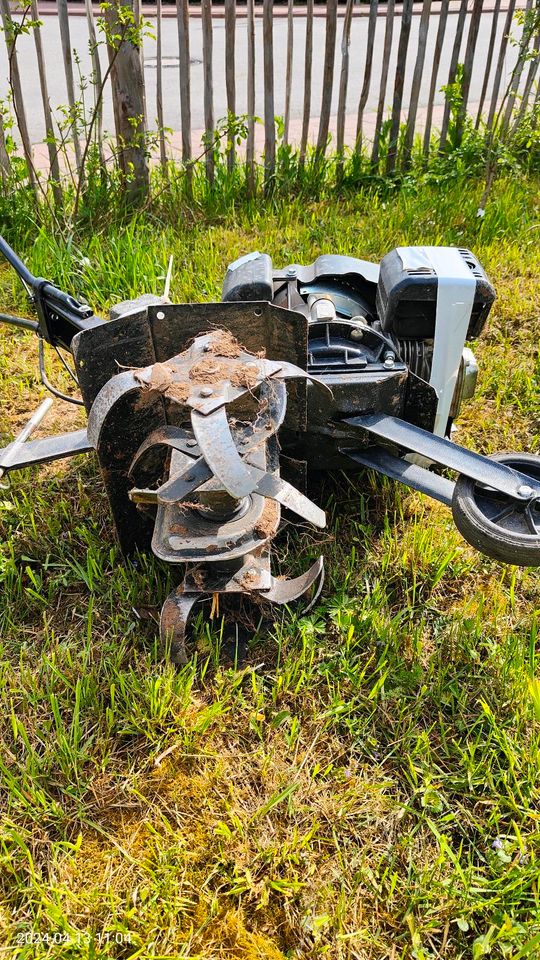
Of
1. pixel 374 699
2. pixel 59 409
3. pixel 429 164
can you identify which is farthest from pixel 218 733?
pixel 429 164

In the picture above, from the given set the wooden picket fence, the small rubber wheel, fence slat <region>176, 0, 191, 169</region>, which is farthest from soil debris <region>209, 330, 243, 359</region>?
fence slat <region>176, 0, 191, 169</region>

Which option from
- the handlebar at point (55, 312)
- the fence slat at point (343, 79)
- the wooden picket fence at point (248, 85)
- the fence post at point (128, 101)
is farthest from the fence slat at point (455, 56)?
the handlebar at point (55, 312)

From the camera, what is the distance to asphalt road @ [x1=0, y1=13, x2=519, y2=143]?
7648mm

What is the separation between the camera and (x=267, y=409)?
6.17 ft

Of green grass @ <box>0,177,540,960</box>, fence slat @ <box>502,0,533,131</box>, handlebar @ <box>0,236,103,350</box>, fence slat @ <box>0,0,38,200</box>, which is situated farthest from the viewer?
fence slat @ <box>502,0,533,131</box>

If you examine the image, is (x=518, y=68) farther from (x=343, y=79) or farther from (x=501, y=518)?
(x=501, y=518)

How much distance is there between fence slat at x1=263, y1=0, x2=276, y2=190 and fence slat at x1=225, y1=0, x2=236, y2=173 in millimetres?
209

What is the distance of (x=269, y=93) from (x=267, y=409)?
12.2 feet

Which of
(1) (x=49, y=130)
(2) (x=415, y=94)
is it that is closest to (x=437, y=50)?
(2) (x=415, y=94)

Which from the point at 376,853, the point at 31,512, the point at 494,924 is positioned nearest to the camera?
the point at 494,924

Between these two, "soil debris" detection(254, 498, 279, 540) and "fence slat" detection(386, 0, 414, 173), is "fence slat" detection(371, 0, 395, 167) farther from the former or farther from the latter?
"soil debris" detection(254, 498, 279, 540)

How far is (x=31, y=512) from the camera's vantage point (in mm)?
2695

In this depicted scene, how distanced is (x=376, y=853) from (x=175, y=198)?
3.97 metres

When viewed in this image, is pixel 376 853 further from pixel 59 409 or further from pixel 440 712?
pixel 59 409
